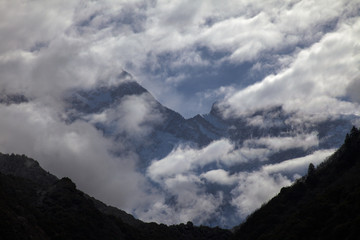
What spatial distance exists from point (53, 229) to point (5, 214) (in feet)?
141

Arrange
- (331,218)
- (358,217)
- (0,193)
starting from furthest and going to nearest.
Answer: (0,193) → (331,218) → (358,217)

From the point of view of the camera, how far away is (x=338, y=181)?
19312 cm

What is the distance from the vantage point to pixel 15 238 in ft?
477

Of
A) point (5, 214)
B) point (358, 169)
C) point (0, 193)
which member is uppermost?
point (0, 193)

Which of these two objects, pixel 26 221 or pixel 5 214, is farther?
pixel 26 221

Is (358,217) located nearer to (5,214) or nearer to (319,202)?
(319,202)

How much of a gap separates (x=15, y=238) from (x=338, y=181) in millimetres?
125112

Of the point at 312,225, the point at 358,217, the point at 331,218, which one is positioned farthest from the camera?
the point at 312,225

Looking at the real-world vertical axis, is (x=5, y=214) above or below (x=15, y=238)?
above

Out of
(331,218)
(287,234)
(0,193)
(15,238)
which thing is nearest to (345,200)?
(331,218)

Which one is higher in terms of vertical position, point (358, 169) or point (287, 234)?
point (358, 169)

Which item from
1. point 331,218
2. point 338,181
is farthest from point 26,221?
point 338,181

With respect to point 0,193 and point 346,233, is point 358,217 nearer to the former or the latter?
point 346,233

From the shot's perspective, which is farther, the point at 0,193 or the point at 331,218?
the point at 0,193
